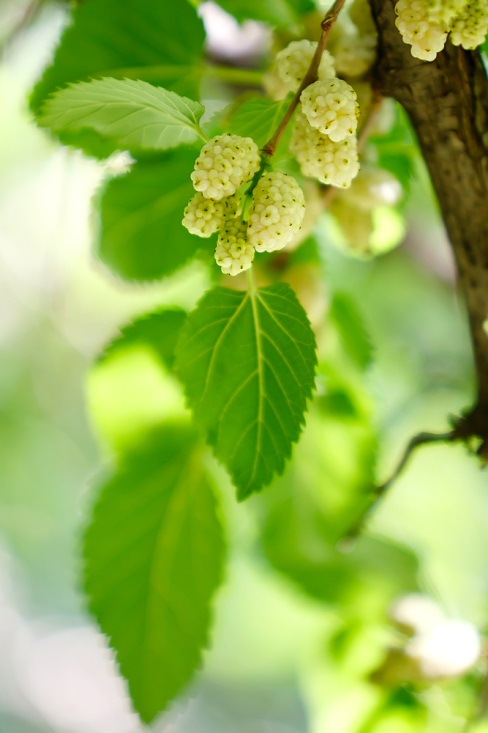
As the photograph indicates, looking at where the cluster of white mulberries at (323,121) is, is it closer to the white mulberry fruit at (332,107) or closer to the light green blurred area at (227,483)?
the white mulberry fruit at (332,107)

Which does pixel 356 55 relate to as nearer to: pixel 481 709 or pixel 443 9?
pixel 443 9

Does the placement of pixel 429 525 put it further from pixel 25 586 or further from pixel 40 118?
pixel 25 586

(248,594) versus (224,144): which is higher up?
(224,144)

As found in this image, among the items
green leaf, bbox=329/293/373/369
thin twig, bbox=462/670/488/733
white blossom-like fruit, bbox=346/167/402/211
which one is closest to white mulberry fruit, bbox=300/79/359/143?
white blossom-like fruit, bbox=346/167/402/211

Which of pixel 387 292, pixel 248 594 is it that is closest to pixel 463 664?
pixel 387 292

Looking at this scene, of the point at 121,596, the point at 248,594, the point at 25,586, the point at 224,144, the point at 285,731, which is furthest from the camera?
the point at 25,586

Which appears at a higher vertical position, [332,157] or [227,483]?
[332,157]

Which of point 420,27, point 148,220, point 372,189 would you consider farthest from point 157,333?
point 420,27

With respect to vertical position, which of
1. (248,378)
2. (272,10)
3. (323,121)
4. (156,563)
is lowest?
(156,563)
